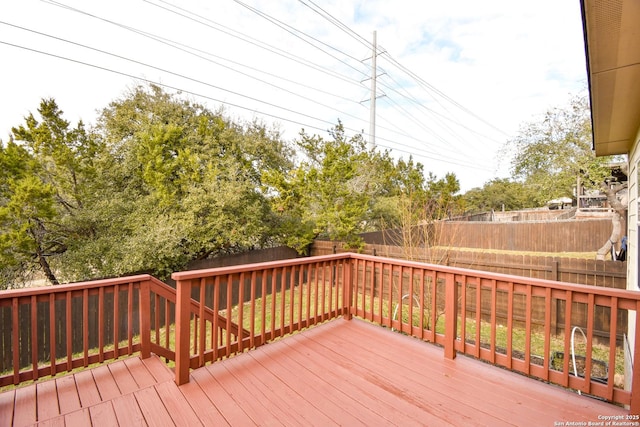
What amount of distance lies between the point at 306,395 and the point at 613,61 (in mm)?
3182

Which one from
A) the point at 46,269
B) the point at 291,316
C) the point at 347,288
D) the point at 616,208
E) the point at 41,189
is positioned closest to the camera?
the point at 291,316

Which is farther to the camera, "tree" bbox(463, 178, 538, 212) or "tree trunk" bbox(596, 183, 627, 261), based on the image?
"tree" bbox(463, 178, 538, 212)

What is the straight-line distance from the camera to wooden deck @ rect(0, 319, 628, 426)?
1.84 m

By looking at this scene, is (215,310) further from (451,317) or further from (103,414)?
(451,317)

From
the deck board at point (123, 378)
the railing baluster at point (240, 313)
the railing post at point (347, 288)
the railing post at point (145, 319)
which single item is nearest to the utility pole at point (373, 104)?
the railing post at point (347, 288)

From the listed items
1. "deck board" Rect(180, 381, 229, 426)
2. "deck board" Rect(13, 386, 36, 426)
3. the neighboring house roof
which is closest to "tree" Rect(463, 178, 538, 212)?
the neighboring house roof

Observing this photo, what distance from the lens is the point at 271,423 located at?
1.81m

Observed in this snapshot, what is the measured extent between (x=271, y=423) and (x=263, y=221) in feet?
25.5

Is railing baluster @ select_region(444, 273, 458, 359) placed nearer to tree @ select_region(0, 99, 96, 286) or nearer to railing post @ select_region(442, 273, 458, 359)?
railing post @ select_region(442, 273, 458, 359)

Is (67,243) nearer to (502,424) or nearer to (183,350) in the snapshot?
(183,350)

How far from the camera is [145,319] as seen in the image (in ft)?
8.54

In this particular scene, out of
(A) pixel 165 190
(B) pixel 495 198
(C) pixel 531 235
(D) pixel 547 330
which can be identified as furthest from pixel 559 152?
(B) pixel 495 198

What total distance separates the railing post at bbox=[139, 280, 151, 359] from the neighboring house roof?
11.9 feet

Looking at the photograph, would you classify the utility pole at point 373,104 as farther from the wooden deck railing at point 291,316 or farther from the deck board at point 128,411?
the deck board at point 128,411
